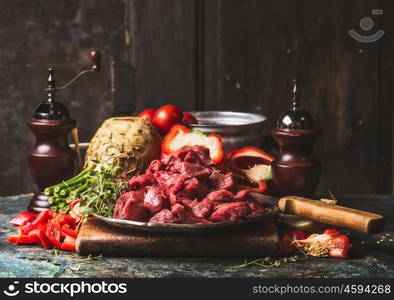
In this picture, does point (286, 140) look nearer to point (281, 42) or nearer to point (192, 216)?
point (192, 216)

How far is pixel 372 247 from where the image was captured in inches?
121

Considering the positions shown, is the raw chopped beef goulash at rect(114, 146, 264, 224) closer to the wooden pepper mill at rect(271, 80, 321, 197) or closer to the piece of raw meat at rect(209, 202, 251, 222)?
the piece of raw meat at rect(209, 202, 251, 222)

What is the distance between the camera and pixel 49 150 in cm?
354

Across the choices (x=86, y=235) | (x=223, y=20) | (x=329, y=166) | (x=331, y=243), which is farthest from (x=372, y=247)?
(x=223, y=20)

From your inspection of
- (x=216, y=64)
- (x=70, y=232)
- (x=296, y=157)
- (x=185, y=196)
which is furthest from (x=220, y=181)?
(x=216, y=64)

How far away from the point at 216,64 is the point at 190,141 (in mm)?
1554

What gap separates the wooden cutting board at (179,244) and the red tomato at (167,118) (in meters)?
1.34

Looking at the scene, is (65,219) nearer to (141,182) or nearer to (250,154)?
(141,182)

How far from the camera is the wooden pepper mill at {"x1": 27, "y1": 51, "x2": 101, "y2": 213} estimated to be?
3.52m

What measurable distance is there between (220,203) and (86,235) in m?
0.56

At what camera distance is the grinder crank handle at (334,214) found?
9.38 feet

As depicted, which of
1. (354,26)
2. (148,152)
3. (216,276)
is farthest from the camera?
(354,26)

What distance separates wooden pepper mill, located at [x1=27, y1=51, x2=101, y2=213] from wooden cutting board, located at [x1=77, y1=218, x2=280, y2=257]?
2.28ft

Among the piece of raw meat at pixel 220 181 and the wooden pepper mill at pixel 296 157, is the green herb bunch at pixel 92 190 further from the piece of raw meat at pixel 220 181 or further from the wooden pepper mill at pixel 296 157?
the wooden pepper mill at pixel 296 157
